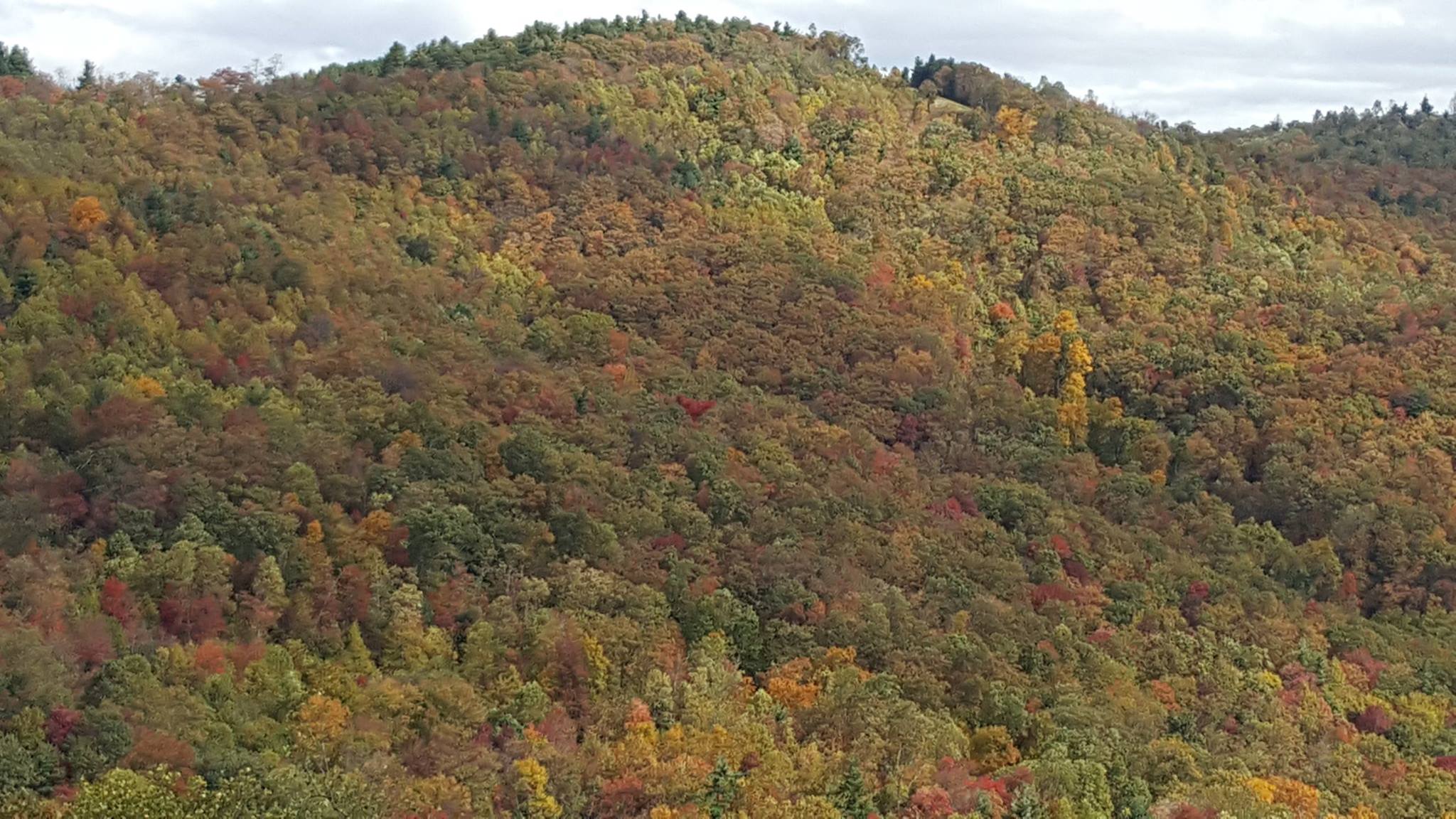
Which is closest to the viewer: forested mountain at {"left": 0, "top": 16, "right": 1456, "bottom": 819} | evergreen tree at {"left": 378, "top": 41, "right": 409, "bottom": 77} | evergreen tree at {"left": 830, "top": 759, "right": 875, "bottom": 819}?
evergreen tree at {"left": 830, "top": 759, "right": 875, "bottom": 819}

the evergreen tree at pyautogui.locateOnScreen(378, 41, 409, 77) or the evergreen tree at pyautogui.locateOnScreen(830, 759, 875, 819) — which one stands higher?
the evergreen tree at pyautogui.locateOnScreen(378, 41, 409, 77)

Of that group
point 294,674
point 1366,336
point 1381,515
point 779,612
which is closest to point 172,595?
point 294,674

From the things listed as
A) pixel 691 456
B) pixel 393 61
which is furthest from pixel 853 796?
pixel 393 61

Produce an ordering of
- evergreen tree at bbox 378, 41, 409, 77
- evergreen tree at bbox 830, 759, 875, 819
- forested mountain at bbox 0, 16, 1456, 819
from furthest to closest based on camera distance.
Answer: evergreen tree at bbox 378, 41, 409, 77, forested mountain at bbox 0, 16, 1456, 819, evergreen tree at bbox 830, 759, 875, 819

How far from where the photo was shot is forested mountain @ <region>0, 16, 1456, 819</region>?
45.4m

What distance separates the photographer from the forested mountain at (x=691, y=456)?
45.4 metres

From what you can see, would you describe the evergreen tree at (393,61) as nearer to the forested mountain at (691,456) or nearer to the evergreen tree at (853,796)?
the forested mountain at (691,456)

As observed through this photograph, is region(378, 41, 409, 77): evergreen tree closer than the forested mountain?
No

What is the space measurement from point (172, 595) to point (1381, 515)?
57915 mm

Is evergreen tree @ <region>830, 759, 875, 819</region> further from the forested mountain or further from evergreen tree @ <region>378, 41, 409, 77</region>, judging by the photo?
evergreen tree @ <region>378, 41, 409, 77</region>

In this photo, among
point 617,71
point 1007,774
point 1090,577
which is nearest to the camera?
point 1007,774

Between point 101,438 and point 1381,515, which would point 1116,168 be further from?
point 101,438

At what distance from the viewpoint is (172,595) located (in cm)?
4712

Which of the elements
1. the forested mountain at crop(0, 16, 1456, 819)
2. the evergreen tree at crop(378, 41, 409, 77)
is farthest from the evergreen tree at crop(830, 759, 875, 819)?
the evergreen tree at crop(378, 41, 409, 77)
